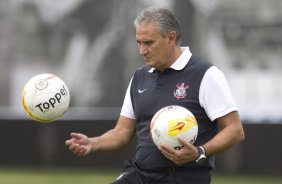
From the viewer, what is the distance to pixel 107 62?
59.5 ft

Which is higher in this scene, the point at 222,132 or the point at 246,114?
the point at 222,132

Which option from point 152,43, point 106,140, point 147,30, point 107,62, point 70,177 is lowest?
point 70,177

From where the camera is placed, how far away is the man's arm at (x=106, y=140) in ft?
22.7

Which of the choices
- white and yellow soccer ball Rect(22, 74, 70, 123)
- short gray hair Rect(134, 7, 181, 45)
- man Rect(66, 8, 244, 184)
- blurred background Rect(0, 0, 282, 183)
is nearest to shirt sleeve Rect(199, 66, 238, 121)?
man Rect(66, 8, 244, 184)

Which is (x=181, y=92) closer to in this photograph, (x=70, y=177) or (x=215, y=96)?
(x=215, y=96)

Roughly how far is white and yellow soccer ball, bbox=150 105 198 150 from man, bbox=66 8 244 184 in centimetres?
8

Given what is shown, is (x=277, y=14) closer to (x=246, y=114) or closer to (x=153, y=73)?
(x=246, y=114)

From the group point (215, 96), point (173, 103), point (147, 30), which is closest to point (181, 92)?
point (173, 103)

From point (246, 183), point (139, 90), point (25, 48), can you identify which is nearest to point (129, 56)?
point (25, 48)

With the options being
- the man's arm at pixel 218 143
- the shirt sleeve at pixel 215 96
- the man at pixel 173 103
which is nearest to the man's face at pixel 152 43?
the man at pixel 173 103

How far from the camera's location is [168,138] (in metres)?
6.28

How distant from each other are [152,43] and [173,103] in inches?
20.4

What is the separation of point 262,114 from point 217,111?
10.6 m

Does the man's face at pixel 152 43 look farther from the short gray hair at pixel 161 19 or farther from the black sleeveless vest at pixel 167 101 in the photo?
the black sleeveless vest at pixel 167 101
